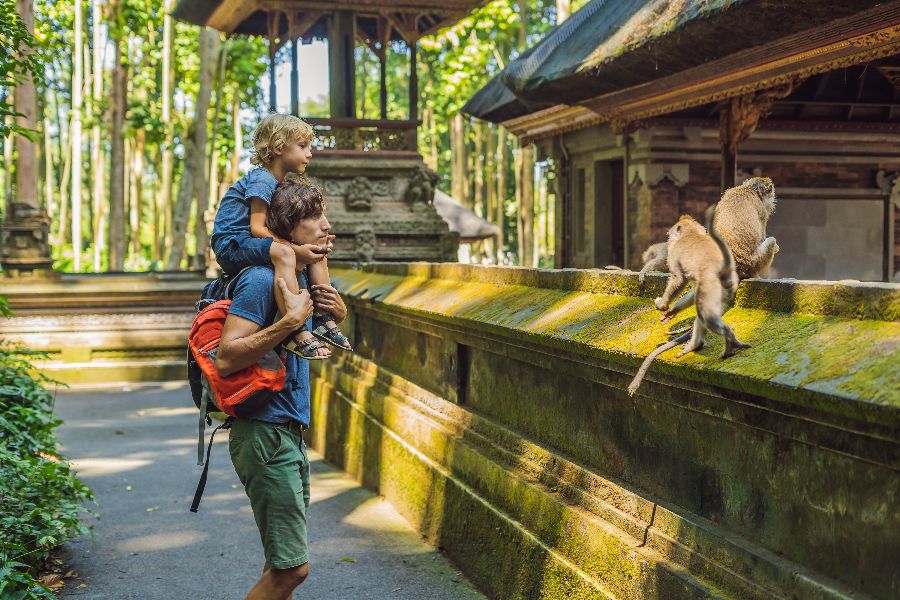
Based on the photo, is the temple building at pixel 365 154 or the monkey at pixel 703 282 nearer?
the monkey at pixel 703 282

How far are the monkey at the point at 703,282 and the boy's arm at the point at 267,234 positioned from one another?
4.00 feet

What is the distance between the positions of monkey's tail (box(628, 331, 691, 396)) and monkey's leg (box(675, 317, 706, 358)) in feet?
0.20

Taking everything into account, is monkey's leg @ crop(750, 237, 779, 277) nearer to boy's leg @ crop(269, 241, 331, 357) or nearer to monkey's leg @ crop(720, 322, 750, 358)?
monkey's leg @ crop(720, 322, 750, 358)

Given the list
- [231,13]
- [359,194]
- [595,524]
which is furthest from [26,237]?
[595,524]

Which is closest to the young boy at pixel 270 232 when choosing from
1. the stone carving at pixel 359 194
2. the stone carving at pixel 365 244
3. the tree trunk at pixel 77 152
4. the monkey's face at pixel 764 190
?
the monkey's face at pixel 764 190

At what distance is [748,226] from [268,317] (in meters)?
1.84

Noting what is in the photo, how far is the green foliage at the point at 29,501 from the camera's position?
4715 mm

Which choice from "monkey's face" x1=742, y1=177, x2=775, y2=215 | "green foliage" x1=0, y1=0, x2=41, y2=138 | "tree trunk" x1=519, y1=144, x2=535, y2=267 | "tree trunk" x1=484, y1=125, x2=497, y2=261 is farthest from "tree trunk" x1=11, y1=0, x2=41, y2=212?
"tree trunk" x1=484, y1=125, x2=497, y2=261

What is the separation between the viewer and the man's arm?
3881mm

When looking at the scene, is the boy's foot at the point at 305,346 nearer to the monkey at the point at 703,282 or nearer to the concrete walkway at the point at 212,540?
the monkey at the point at 703,282

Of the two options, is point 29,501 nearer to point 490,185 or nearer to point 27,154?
point 27,154

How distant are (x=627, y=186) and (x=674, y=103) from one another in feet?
13.4

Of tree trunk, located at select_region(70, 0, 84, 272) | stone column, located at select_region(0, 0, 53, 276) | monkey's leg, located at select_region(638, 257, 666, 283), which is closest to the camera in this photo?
monkey's leg, located at select_region(638, 257, 666, 283)

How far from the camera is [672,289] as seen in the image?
3.90 metres
